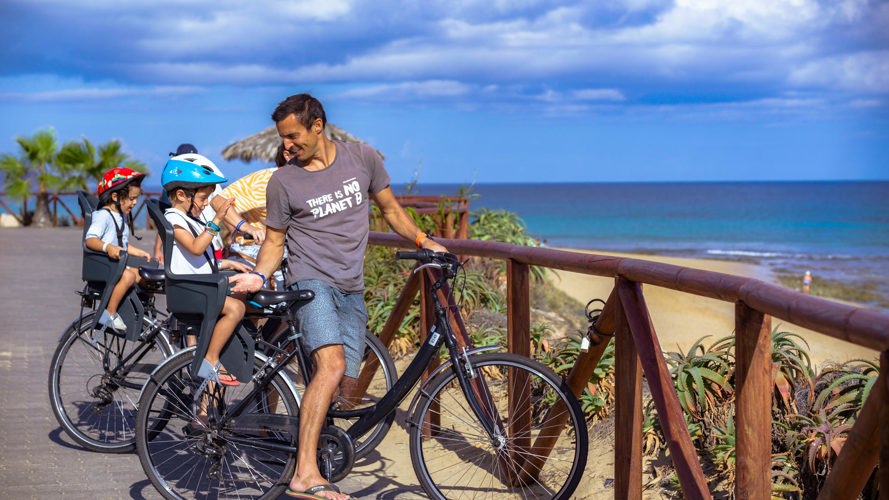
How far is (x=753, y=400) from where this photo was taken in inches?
136

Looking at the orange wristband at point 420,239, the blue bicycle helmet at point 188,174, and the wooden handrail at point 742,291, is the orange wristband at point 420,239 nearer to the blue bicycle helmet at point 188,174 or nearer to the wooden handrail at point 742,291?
the wooden handrail at point 742,291

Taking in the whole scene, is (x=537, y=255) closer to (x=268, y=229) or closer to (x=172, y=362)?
(x=268, y=229)

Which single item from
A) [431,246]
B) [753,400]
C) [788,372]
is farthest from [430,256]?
[788,372]

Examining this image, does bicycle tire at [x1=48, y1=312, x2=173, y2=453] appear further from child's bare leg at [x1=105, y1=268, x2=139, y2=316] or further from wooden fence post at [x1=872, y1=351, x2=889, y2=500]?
wooden fence post at [x1=872, y1=351, x2=889, y2=500]

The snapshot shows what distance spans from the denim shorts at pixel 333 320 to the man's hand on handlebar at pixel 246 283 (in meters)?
0.18

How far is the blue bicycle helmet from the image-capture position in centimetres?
540

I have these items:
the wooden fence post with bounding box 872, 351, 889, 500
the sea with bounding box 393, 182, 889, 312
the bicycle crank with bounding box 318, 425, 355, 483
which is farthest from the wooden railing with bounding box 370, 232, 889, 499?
the sea with bounding box 393, 182, 889, 312

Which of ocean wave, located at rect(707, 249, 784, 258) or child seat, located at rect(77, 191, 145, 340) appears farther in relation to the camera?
ocean wave, located at rect(707, 249, 784, 258)

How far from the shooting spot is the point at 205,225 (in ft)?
18.2

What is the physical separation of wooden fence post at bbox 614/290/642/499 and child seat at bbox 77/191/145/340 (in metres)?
3.04

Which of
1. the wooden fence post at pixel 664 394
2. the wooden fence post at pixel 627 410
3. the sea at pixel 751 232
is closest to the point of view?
the wooden fence post at pixel 664 394

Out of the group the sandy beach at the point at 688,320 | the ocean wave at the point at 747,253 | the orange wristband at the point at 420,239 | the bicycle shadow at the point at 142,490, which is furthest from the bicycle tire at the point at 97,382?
the ocean wave at the point at 747,253

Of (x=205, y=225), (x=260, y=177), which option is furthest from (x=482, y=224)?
(x=205, y=225)

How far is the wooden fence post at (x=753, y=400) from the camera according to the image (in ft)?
11.3
